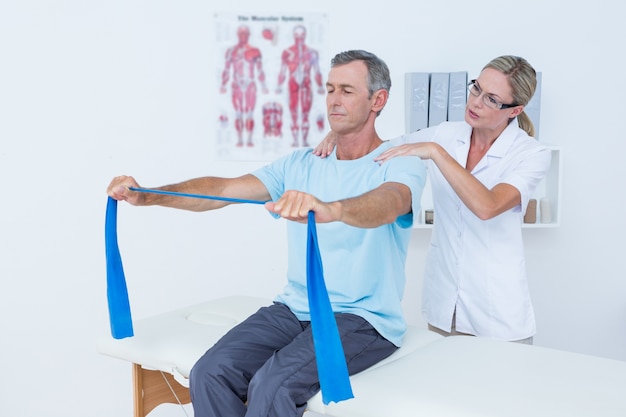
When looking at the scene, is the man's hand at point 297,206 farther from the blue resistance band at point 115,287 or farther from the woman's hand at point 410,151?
the blue resistance band at point 115,287

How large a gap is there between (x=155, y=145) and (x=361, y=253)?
1636 millimetres

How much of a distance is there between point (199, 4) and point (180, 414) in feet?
5.79

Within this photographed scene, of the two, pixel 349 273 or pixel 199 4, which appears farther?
Result: pixel 199 4

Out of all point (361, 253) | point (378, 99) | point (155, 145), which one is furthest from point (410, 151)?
point (155, 145)

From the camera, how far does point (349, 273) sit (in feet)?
6.18

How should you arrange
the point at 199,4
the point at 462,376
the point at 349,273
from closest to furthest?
1. the point at 462,376
2. the point at 349,273
3. the point at 199,4

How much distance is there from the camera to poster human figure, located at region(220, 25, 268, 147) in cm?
324

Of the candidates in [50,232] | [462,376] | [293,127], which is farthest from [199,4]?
[462,376]

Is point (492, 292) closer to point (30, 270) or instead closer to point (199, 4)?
point (199, 4)

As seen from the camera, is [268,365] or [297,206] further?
[268,365]

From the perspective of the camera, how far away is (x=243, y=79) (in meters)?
3.26

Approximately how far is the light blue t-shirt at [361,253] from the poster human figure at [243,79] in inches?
51.9

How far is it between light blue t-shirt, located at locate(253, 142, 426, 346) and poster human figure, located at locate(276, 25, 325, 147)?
4.24ft

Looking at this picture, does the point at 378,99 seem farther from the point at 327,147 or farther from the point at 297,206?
the point at 297,206
